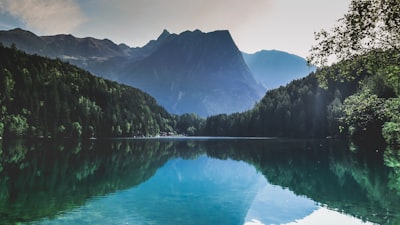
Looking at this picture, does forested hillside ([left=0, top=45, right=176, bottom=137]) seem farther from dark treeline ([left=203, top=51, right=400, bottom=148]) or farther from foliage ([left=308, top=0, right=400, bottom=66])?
foliage ([left=308, top=0, right=400, bottom=66])

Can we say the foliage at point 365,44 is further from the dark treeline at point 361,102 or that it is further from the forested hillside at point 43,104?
the forested hillside at point 43,104

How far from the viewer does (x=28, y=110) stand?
144 metres

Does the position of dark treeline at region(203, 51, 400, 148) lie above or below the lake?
above

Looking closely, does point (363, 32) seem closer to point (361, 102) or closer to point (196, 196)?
point (361, 102)

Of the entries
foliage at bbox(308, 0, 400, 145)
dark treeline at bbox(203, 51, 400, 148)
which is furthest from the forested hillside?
foliage at bbox(308, 0, 400, 145)

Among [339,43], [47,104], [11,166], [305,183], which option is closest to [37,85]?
[47,104]

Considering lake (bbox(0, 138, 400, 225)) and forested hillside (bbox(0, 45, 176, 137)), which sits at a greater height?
forested hillside (bbox(0, 45, 176, 137))

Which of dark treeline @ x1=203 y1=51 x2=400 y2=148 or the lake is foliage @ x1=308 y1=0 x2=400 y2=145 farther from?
the lake

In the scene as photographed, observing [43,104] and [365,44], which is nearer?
[365,44]

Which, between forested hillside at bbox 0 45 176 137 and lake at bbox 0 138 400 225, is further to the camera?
forested hillside at bbox 0 45 176 137

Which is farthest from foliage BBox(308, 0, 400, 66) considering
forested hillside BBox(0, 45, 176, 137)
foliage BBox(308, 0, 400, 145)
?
forested hillside BBox(0, 45, 176, 137)

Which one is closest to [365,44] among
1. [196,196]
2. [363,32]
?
[363,32]

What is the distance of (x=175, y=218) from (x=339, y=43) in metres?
13.7

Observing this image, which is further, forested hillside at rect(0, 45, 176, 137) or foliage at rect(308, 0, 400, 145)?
forested hillside at rect(0, 45, 176, 137)
